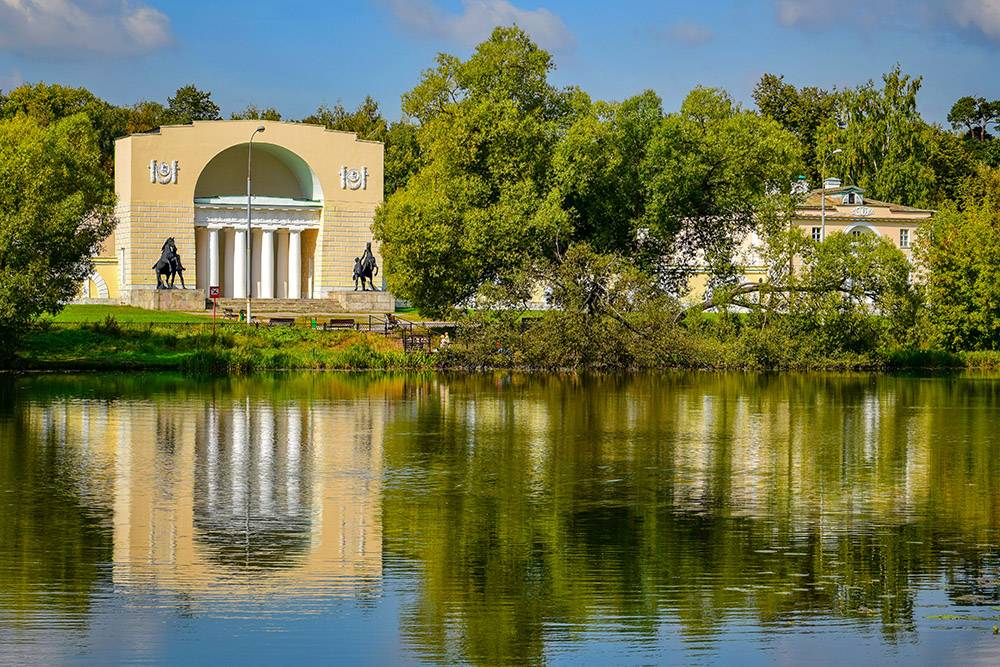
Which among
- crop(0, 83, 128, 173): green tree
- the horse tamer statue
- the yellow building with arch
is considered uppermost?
crop(0, 83, 128, 173): green tree

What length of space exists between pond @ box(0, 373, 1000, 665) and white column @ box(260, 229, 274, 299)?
39.7 meters

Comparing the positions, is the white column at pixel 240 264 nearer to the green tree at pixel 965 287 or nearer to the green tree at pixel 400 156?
the green tree at pixel 400 156

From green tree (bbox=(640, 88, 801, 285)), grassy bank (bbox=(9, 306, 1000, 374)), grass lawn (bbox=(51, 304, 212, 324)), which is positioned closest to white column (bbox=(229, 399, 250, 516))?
grassy bank (bbox=(9, 306, 1000, 374))

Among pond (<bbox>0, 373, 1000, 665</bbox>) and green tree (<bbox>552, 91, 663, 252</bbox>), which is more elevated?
green tree (<bbox>552, 91, 663, 252</bbox>)

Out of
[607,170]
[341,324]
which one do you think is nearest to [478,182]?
[607,170]

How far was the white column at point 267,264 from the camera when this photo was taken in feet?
251

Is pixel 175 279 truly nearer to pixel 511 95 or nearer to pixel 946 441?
pixel 511 95

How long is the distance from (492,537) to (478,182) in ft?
130

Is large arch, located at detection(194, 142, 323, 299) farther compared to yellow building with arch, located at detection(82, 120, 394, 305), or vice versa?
large arch, located at detection(194, 142, 323, 299)

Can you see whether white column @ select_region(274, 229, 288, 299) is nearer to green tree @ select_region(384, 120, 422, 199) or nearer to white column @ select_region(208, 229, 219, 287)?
white column @ select_region(208, 229, 219, 287)

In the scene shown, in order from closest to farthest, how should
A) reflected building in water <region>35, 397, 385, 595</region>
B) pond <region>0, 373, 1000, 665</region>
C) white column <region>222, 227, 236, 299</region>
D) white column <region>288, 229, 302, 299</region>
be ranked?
pond <region>0, 373, 1000, 665</region>
reflected building in water <region>35, 397, 385, 595</region>
white column <region>222, 227, 236, 299</region>
white column <region>288, 229, 302, 299</region>

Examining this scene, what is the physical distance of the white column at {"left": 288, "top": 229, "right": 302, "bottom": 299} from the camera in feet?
253

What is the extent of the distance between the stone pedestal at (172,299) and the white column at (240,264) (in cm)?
744

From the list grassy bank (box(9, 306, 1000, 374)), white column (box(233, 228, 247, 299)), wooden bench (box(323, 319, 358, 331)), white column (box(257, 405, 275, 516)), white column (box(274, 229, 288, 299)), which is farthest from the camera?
white column (box(274, 229, 288, 299))
